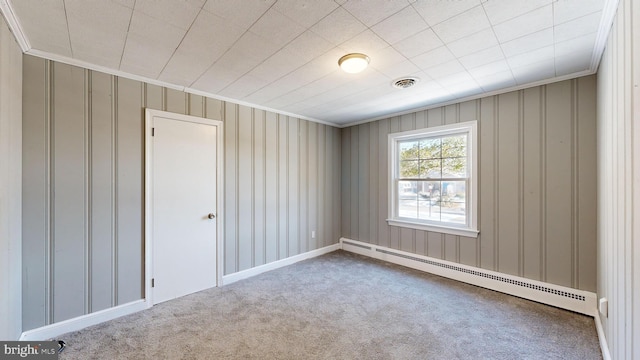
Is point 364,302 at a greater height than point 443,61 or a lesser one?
lesser

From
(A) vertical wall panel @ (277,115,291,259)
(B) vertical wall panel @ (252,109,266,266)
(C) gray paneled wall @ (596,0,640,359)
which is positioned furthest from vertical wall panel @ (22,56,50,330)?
(C) gray paneled wall @ (596,0,640,359)

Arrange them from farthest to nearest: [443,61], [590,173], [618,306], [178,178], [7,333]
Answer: [178,178] → [590,173] → [443,61] → [7,333] → [618,306]

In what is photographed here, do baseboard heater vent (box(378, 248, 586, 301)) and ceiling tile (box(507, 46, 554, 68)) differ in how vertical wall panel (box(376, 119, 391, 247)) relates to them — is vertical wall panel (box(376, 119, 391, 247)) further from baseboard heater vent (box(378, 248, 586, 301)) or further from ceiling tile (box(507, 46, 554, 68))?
ceiling tile (box(507, 46, 554, 68))

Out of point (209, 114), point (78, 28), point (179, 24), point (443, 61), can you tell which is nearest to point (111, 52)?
point (78, 28)

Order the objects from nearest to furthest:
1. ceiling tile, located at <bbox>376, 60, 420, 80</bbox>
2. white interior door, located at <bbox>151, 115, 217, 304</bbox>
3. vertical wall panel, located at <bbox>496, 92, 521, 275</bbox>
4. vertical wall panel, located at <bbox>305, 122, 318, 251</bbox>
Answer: ceiling tile, located at <bbox>376, 60, 420, 80</bbox> < white interior door, located at <bbox>151, 115, 217, 304</bbox> < vertical wall panel, located at <bbox>496, 92, 521, 275</bbox> < vertical wall panel, located at <bbox>305, 122, 318, 251</bbox>

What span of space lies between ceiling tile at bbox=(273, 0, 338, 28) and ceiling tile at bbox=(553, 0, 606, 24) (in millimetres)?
1394

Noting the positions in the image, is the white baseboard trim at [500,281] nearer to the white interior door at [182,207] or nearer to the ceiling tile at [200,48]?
the white interior door at [182,207]

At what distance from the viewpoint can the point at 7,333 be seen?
1.77 meters

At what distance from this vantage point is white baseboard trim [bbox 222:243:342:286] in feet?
11.3

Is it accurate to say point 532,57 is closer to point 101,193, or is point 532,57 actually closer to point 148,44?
point 148,44

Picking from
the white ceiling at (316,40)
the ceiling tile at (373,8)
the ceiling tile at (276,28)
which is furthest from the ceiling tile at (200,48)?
the ceiling tile at (373,8)

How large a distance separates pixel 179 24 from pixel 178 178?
175cm

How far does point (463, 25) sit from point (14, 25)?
3.08m

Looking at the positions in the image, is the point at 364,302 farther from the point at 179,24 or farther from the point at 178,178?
the point at 179,24
